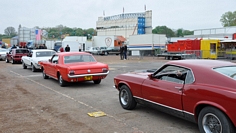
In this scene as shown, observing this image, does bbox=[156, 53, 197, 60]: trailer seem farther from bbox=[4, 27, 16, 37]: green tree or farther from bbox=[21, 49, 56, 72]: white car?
bbox=[4, 27, 16, 37]: green tree

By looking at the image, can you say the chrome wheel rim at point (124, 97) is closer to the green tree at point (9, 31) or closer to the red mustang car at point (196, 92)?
the red mustang car at point (196, 92)

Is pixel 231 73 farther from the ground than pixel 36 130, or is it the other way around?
pixel 231 73

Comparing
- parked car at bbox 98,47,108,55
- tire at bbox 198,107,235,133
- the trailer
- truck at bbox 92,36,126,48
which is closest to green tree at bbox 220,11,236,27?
truck at bbox 92,36,126,48

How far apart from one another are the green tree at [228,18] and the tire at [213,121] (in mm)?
83805

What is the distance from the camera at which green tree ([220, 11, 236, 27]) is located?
8106 cm

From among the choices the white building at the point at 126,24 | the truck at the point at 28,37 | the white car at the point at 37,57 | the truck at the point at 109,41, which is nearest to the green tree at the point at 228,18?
the white building at the point at 126,24

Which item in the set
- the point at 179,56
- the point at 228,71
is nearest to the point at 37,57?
the point at 228,71

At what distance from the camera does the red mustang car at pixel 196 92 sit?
13.6 ft

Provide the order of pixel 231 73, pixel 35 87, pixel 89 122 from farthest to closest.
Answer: pixel 35 87
pixel 89 122
pixel 231 73

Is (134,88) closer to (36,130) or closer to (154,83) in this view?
(154,83)

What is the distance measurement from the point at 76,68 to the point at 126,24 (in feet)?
174

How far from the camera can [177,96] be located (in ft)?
16.5

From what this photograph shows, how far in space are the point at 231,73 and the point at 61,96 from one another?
5.56 meters

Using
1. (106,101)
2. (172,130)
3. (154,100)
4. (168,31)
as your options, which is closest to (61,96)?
(106,101)
